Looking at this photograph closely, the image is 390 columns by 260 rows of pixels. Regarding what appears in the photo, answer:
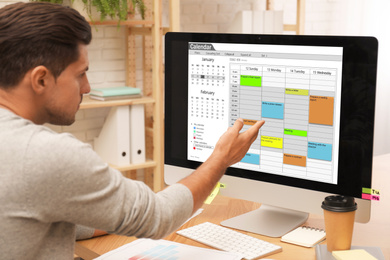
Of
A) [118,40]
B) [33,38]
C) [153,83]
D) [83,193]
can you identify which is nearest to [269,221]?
[83,193]

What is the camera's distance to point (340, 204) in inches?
48.3

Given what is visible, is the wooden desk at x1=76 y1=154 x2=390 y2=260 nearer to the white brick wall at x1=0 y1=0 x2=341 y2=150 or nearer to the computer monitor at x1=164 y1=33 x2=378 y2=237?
the computer monitor at x1=164 y1=33 x2=378 y2=237

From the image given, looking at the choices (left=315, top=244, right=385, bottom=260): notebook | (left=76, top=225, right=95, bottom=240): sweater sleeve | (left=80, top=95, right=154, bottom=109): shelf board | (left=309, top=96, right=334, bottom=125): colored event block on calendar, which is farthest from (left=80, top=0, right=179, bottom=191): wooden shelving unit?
(left=315, top=244, right=385, bottom=260): notebook

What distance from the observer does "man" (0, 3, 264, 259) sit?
0.95 meters

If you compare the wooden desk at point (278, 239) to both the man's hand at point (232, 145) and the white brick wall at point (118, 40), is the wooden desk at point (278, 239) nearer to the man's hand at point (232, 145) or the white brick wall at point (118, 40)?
the man's hand at point (232, 145)

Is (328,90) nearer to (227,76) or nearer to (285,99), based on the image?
(285,99)

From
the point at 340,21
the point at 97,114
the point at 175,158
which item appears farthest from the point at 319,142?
the point at 340,21

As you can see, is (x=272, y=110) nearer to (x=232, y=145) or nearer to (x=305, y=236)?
(x=232, y=145)

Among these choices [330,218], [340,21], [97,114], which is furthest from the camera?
[340,21]

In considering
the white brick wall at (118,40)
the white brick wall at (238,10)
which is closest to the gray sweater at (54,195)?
the white brick wall at (118,40)

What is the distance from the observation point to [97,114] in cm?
337

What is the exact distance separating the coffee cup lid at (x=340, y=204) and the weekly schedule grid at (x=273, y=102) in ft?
0.33

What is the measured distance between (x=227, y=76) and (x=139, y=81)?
2.05m

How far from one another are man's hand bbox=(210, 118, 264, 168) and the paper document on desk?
218 mm
